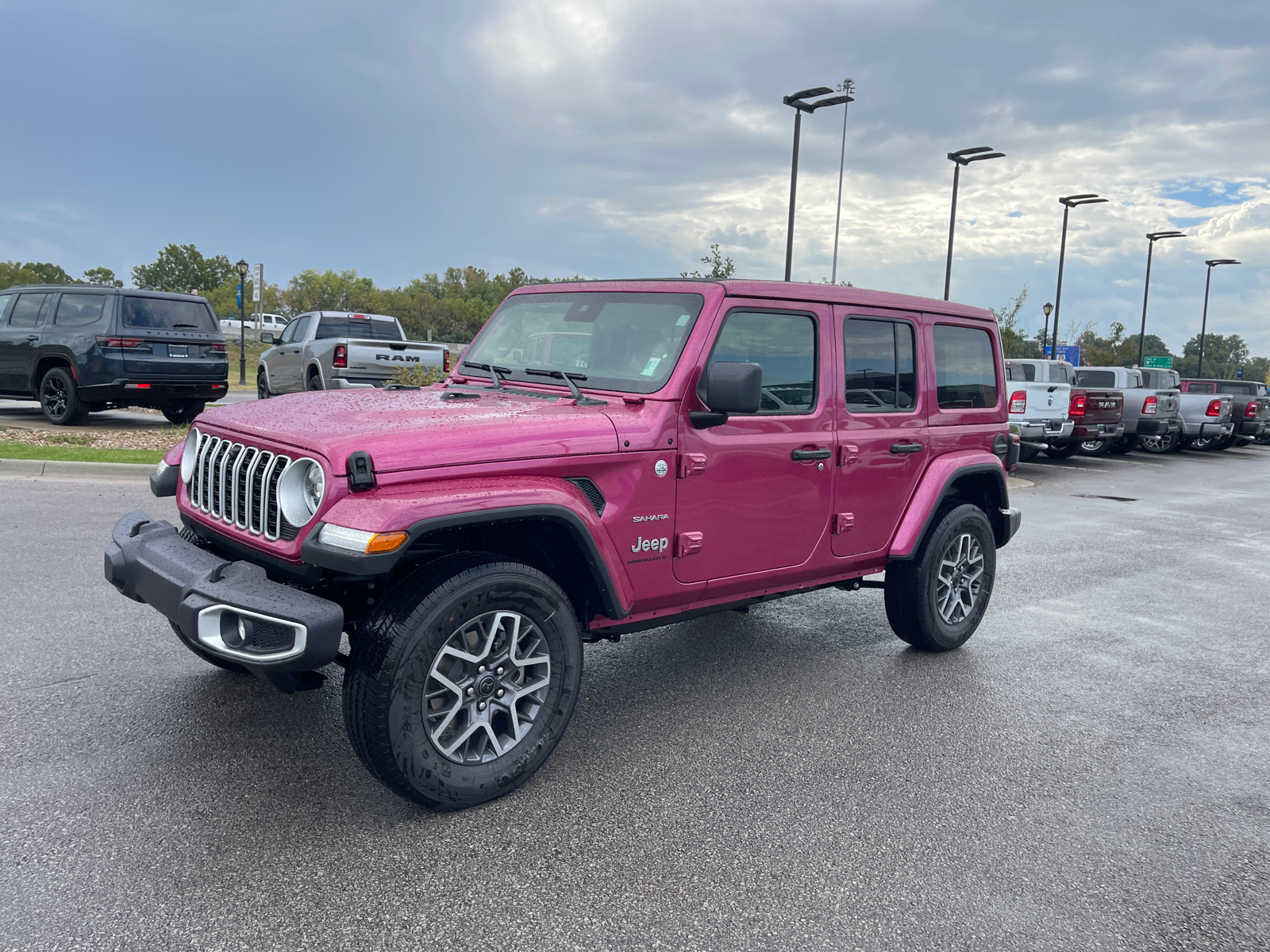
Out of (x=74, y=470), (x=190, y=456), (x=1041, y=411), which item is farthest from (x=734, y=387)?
(x=1041, y=411)

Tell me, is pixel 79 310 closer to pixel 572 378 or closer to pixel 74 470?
pixel 74 470

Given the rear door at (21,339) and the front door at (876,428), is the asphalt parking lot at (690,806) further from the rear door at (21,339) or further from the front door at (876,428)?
the rear door at (21,339)

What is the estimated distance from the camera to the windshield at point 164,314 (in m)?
12.8

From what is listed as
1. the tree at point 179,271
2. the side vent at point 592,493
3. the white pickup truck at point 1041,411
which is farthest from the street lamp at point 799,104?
the tree at point 179,271

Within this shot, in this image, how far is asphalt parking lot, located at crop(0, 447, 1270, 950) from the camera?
2729mm

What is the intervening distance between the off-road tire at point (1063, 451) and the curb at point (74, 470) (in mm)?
16532

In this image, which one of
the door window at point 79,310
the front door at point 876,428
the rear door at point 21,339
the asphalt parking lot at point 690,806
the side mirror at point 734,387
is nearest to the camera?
the asphalt parking lot at point 690,806

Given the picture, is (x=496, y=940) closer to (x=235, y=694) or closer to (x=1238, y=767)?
(x=235, y=694)

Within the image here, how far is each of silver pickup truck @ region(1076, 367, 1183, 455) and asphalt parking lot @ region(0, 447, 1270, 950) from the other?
653 inches

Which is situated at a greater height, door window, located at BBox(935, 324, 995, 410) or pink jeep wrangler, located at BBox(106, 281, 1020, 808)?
door window, located at BBox(935, 324, 995, 410)

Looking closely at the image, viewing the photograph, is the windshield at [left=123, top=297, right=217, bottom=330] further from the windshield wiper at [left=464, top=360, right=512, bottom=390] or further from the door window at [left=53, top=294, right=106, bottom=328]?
the windshield wiper at [left=464, top=360, right=512, bottom=390]

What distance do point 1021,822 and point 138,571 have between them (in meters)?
3.33

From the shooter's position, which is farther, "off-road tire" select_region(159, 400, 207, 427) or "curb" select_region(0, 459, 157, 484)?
"off-road tire" select_region(159, 400, 207, 427)

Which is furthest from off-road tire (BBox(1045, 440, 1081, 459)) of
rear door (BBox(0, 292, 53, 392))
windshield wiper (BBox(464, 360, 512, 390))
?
rear door (BBox(0, 292, 53, 392))
